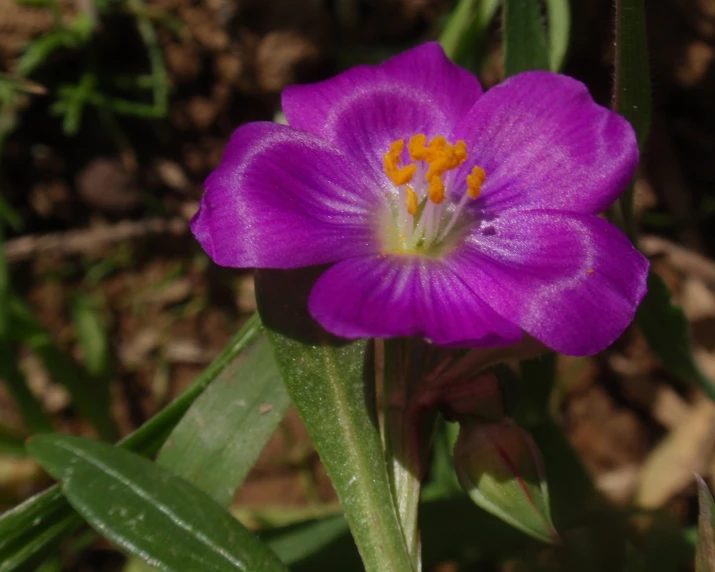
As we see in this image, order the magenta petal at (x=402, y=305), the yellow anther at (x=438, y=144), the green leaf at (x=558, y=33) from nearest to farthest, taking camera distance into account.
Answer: the magenta petal at (x=402, y=305)
the yellow anther at (x=438, y=144)
the green leaf at (x=558, y=33)

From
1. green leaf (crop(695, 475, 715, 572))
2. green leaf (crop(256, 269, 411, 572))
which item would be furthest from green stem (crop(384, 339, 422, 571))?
green leaf (crop(695, 475, 715, 572))

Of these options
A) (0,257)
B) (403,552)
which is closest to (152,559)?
(403,552)

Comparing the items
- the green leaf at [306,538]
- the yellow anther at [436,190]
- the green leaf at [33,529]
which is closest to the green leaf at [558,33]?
the yellow anther at [436,190]

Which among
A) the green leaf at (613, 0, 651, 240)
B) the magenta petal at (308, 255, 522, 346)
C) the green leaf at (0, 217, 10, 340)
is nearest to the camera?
the magenta petal at (308, 255, 522, 346)

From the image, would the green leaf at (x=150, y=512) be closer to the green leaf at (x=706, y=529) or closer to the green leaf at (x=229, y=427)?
the green leaf at (x=229, y=427)

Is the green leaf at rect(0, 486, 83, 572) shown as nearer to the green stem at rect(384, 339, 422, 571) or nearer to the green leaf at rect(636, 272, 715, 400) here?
the green stem at rect(384, 339, 422, 571)

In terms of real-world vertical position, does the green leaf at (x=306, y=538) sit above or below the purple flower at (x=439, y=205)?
below

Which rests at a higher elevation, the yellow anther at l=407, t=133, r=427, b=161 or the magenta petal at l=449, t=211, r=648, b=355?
the yellow anther at l=407, t=133, r=427, b=161

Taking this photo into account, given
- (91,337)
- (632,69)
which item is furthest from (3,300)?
(632,69)

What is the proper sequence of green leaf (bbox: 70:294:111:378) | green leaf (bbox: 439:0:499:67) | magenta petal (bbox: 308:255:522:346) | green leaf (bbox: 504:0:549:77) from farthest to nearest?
A: green leaf (bbox: 70:294:111:378) → green leaf (bbox: 439:0:499:67) → green leaf (bbox: 504:0:549:77) → magenta petal (bbox: 308:255:522:346)
